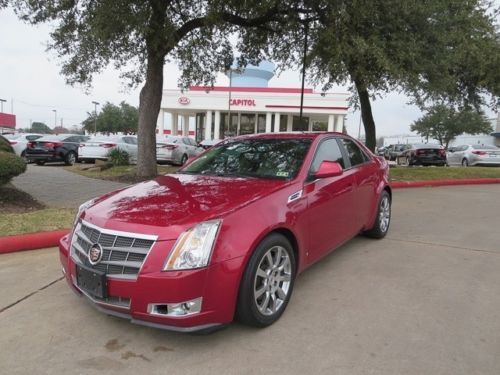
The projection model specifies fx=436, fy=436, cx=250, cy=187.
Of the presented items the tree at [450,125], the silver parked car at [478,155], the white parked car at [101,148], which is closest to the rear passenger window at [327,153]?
the white parked car at [101,148]

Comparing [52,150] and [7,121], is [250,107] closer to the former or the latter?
[52,150]

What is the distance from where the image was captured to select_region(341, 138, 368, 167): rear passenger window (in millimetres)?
5453

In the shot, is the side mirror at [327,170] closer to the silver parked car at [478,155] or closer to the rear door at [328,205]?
the rear door at [328,205]

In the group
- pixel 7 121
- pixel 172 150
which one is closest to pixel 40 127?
pixel 7 121

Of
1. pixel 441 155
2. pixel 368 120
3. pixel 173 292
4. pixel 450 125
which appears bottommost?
pixel 173 292

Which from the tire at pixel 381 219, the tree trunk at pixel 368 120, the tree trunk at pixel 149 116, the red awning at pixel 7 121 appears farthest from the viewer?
the red awning at pixel 7 121

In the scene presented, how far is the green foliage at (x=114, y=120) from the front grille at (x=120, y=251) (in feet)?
246

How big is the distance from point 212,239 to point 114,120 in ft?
255

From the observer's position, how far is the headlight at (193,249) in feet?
9.61

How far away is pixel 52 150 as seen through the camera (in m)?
18.3

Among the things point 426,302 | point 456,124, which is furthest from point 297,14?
point 456,124

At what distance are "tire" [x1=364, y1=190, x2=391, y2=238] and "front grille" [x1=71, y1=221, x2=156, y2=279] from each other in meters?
3.89

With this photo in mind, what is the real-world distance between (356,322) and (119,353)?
6.09 ft

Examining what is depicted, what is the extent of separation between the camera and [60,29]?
12.0m
